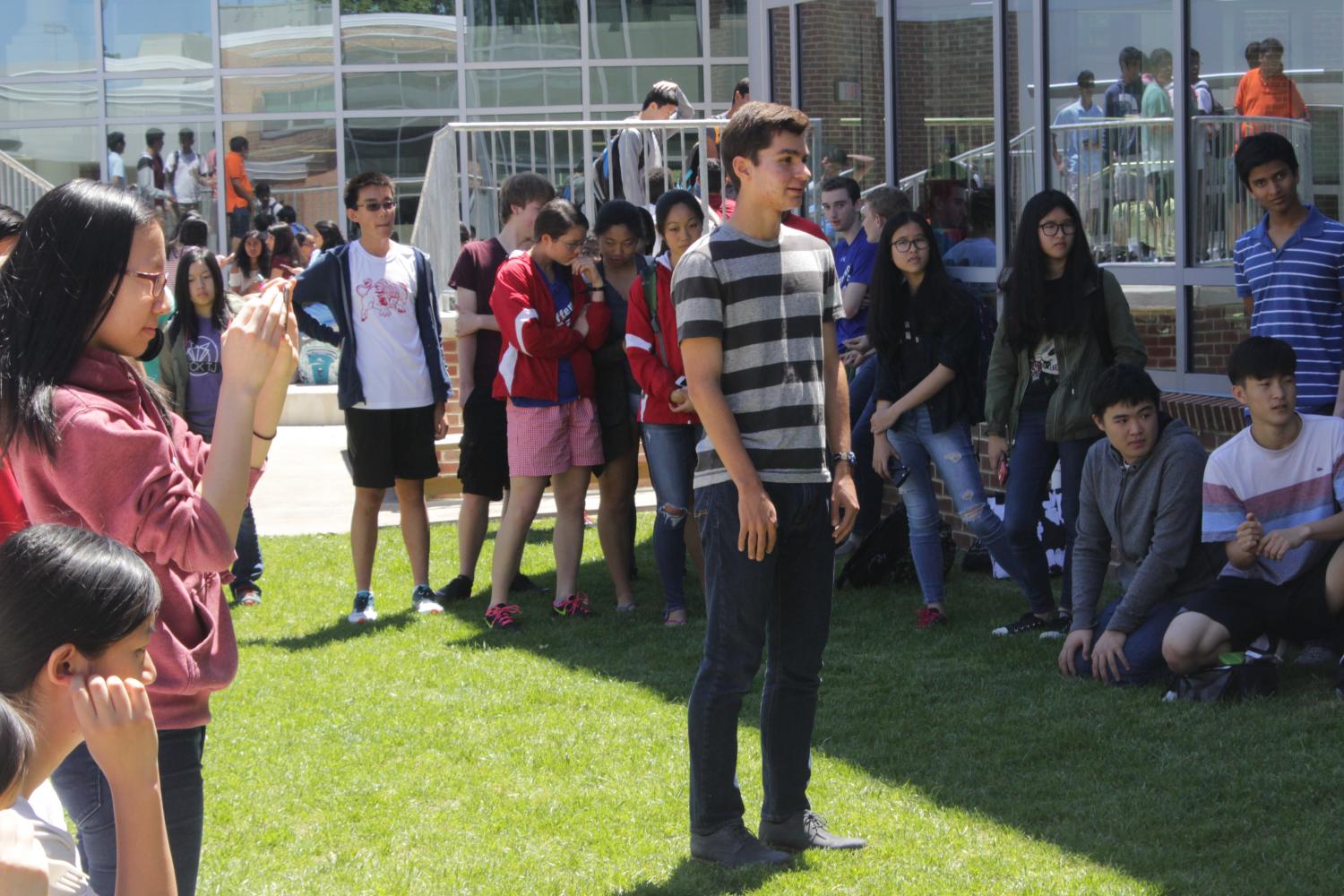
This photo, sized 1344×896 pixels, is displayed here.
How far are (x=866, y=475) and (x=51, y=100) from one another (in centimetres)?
1713

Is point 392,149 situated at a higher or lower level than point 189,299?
higher

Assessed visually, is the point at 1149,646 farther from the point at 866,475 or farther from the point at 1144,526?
the point at 866,475

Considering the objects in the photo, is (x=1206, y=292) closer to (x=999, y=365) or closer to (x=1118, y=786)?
(x=999, y=365)

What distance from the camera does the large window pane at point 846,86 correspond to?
32.4 ft

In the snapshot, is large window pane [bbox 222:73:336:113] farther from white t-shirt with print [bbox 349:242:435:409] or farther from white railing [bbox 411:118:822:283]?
white t-shirt with print [bbox 349:242:435:409]

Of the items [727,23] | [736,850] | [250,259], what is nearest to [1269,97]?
[736,850]

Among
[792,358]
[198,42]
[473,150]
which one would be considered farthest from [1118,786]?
[198,42]

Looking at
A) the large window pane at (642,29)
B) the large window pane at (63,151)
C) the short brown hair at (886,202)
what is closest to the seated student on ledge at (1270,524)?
the short brown hair at (886,202)

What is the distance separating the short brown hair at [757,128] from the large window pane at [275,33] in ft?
60.0

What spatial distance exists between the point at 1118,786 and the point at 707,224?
6193 millimetres

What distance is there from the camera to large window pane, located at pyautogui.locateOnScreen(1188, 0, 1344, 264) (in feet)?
→ 23.3

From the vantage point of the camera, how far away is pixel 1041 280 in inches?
259

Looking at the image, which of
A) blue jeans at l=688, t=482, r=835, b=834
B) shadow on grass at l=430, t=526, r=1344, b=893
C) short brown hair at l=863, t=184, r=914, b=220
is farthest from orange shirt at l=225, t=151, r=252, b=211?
blue jeans at l=688, t=482, r=835, b=834

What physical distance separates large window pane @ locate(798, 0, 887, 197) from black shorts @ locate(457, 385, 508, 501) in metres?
3.21
